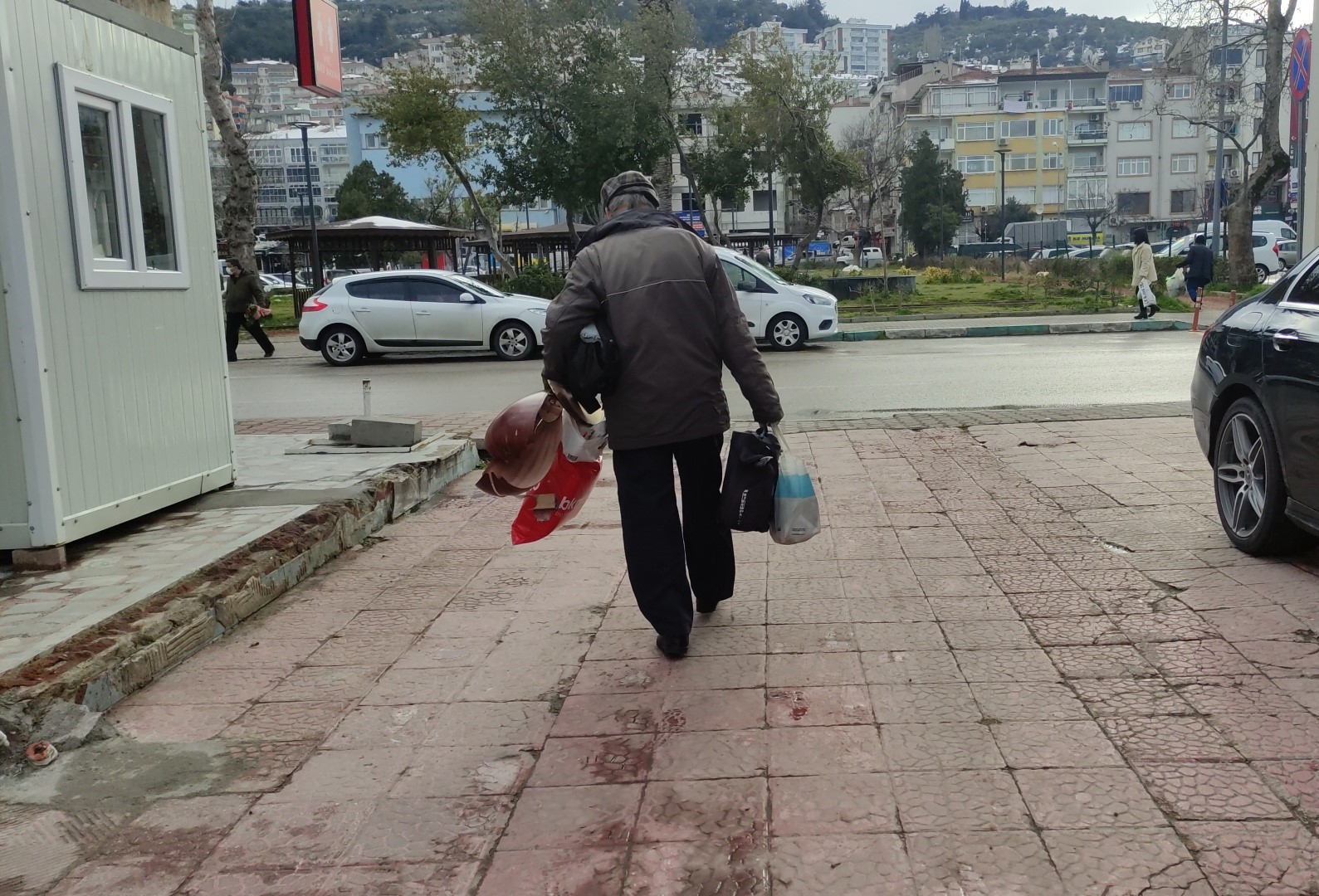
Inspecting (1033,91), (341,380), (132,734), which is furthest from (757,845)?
(1033,91)

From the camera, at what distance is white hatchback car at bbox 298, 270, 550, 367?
1859 cm

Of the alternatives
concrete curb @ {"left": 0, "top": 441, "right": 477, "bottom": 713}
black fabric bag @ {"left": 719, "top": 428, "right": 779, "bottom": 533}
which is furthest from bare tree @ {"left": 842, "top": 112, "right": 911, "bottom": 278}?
black fabric bag @ {"left": 719, "top": 428, "right": 779, "bottom": 533}

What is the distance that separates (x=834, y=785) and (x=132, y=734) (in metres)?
2.35

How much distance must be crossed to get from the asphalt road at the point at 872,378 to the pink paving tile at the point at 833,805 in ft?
26.5

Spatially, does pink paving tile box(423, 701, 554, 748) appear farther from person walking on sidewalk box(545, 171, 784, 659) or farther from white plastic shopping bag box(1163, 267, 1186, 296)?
white plastic shopping bag box(1163, 267, 1186, 296)

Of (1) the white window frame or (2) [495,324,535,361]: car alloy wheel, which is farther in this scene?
(2) [495,324,535,361]: car alloy wheel

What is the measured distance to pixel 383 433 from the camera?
8.84 meters

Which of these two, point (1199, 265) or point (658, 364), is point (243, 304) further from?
point (658, 364)

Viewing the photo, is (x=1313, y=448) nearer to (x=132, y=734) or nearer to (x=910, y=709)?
(x=910, y=709)

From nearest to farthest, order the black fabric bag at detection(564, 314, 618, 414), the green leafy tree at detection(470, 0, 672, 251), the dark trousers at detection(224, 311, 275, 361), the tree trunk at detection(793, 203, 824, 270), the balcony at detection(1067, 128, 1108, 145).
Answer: the black fabric bag at detection(564, 314, 618, 414) → the dark trousers at detection(224, 311, 275, 361) → the green leafy tree at detection(470, 0, 672, 251) → the tree trunk at detection(793, 203, 824, 270) → the balcony at detection(1067, 128, 1108, 145)

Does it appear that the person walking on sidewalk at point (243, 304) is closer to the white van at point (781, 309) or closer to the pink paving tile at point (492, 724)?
the white van at point (781, 309)

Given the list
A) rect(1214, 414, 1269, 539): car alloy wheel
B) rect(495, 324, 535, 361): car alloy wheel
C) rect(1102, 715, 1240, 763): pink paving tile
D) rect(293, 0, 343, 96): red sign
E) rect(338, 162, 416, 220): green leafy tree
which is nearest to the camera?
rect(1102, 715, 1240, 763): pink paving tile

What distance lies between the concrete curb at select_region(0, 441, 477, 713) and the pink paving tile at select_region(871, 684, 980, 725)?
2.65m

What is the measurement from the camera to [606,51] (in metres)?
31.0
